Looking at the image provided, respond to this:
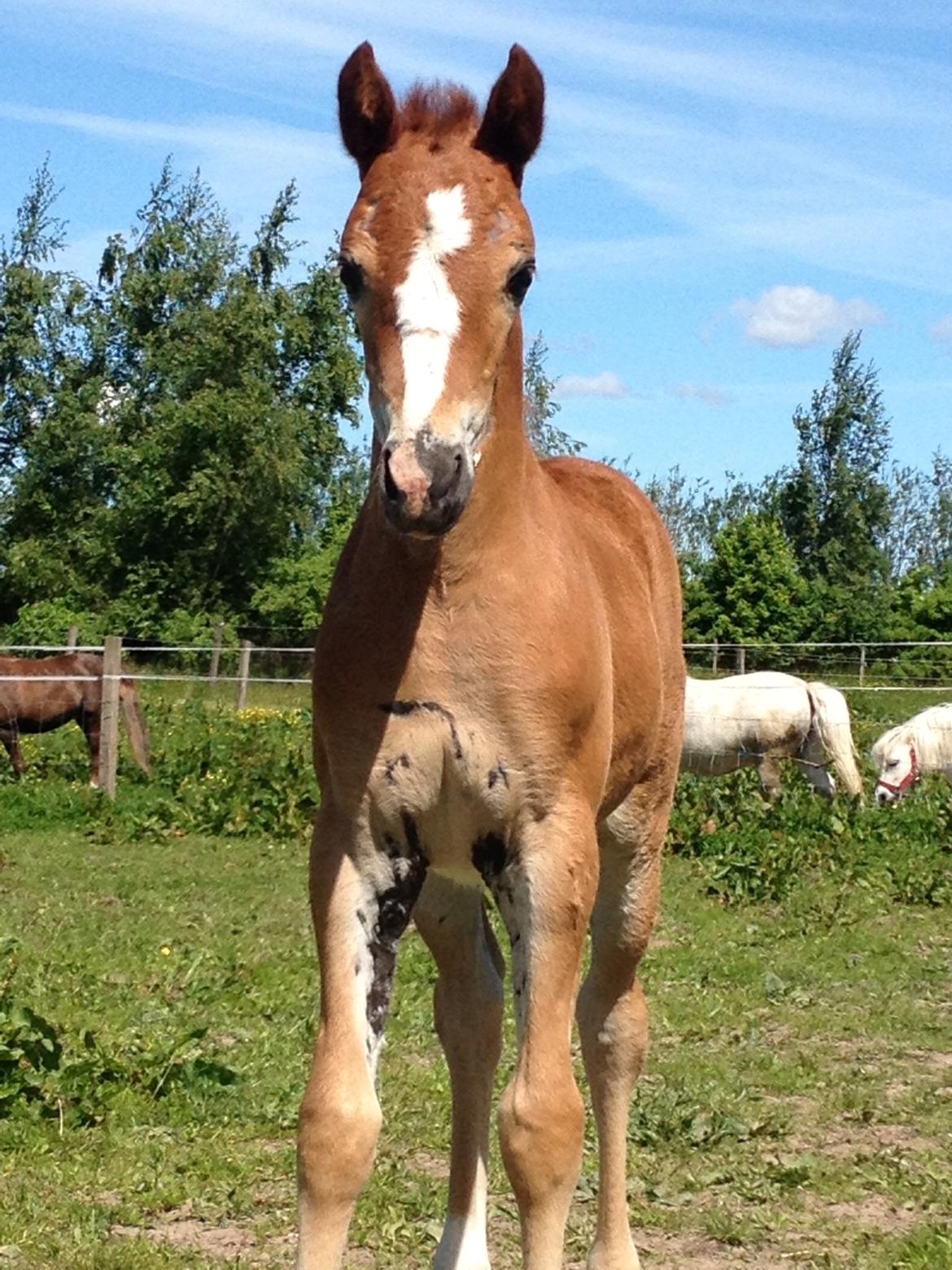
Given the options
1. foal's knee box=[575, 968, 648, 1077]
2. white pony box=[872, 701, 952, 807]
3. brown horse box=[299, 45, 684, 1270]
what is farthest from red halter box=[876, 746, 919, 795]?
brown horse box=[299, 45, 684, 1270]

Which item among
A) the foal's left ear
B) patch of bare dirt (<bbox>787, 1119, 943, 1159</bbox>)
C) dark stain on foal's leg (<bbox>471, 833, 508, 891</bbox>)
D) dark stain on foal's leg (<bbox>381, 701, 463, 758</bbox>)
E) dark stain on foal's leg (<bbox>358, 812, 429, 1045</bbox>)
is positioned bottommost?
patch of bare dirt (<bbox>787, 1119, 943, 1159</bbox>)

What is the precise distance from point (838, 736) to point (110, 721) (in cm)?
664

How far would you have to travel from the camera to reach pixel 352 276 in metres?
3.04

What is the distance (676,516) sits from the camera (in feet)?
195

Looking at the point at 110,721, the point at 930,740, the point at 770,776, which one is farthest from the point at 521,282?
the point at 110,721

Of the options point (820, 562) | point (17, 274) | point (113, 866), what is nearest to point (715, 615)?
point (820, 562)

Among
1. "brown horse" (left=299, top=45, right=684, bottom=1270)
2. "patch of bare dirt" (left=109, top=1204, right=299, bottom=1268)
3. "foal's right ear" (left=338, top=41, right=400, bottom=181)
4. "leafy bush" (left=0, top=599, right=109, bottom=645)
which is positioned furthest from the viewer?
"leafy bush" (left=0, top=599, right=109, bottom=645)

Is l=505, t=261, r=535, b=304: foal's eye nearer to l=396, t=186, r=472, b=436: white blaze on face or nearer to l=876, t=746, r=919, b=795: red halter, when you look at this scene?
l=396, t=186, r=472, b=436: white blaze on face

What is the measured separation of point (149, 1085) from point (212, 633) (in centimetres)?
3124

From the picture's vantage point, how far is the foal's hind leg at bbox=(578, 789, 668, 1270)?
170 inches

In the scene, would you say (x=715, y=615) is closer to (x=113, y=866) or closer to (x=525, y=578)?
(x=113, y=866)

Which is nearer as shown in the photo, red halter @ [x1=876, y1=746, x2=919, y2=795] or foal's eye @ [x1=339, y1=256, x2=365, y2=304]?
foal's eye @ [x1=339, y1=256, x2=365, y2=304]

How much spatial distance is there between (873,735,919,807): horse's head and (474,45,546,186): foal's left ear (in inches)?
411

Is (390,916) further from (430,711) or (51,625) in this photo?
(51,625)
